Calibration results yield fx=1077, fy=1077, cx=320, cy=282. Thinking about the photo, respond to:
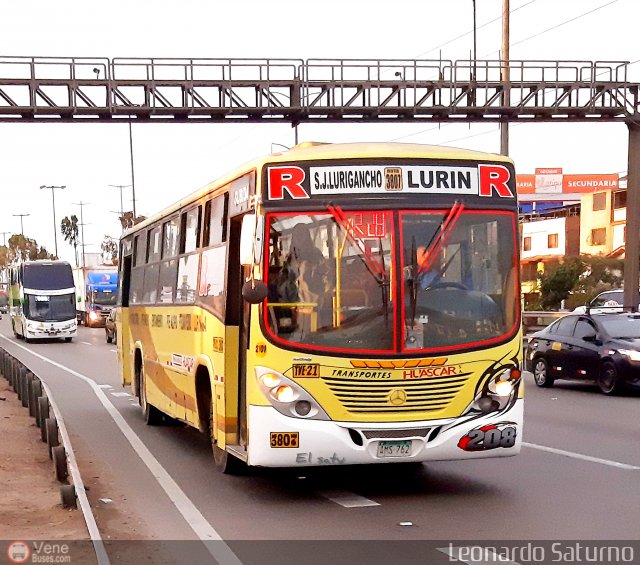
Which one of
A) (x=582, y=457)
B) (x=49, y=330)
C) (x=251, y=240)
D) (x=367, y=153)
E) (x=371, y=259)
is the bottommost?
(x=49, y=330)

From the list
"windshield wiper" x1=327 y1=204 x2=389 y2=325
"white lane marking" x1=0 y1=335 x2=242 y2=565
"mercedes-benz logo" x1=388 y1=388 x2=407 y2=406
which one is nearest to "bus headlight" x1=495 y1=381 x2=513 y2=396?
"mercedes-benz logo" x1=388 y1=388 x2=407 y2=406

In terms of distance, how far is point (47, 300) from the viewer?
47.9 metres

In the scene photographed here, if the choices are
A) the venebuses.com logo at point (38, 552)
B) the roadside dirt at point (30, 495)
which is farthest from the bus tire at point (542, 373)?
the venebuses.com logo at point (38, 552)

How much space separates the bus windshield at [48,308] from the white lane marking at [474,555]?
1674 inches

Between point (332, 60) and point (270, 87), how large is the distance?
1995 mm

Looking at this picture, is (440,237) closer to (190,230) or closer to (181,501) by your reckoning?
(181,501)

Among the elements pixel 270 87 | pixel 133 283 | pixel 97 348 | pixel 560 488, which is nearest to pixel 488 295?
pixel 560 488

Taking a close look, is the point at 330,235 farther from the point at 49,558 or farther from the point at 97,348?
the point at 97,348

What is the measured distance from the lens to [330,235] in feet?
30.4

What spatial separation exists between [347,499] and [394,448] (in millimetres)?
789

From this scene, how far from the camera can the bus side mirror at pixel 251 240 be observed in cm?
906

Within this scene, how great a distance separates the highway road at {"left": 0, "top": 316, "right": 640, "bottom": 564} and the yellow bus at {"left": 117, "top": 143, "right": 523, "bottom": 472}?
50cm

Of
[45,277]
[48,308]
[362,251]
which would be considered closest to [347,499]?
[362,251]

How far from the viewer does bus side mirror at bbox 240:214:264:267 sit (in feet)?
29.7
